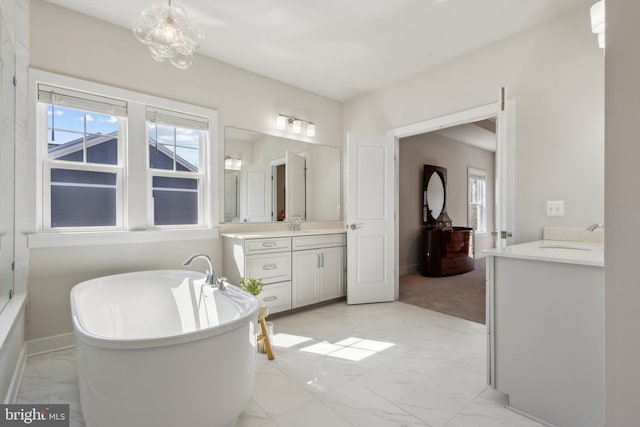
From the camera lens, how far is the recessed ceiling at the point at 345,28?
7.55 feet

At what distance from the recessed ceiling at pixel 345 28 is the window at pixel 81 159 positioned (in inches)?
29.2

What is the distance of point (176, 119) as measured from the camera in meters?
2.90

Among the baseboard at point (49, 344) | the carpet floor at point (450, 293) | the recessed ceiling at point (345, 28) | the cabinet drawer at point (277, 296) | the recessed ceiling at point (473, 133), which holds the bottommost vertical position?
the carpet floor at point (450, 293)

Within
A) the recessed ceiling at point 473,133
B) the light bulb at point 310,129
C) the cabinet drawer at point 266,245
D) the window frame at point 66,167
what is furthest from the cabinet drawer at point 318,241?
the recessed ceiling at point 473,133

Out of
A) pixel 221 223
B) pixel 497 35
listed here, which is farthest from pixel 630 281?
pixel 221 223

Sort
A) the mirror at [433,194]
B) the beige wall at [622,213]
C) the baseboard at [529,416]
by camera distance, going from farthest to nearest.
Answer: the mirror at [433,194] < the baseboard at [529,416] < the beige wall at [622,213]

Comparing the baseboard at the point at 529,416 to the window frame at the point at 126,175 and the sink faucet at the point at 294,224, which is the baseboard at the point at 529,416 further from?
the window frame at the point at 126,175

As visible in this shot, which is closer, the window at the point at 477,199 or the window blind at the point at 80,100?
the window blind at the point at 80,100

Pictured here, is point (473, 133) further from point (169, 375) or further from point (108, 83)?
point (169, 375)

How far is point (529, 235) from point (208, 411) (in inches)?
105

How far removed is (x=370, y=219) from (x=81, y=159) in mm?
2907

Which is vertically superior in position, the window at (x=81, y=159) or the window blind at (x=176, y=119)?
the window blind at (x=176, y=119)

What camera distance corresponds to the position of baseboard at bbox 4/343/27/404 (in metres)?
1.65

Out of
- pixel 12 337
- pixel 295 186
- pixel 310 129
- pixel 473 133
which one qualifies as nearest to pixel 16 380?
pixel 12 337
